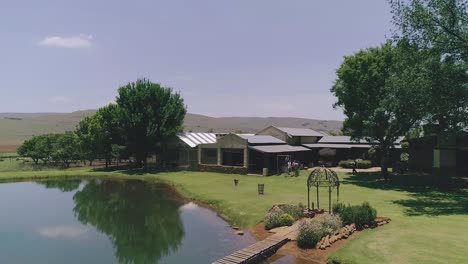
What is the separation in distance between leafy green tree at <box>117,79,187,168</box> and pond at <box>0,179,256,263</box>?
17259 millimetres

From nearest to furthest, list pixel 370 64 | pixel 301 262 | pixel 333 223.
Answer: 1. pixel 301 262
2. pixel 333 223
3. pixel 370 64

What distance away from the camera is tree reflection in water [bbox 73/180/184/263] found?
22211 mm

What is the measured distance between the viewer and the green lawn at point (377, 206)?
17.9 m

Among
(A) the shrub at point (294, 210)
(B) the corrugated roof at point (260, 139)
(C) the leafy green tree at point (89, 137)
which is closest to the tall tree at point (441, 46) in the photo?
(A) the shrub at point (294, 210)

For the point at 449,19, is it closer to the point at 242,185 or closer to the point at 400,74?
the point at 400,74

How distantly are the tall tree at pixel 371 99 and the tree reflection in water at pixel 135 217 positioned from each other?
74.8ft

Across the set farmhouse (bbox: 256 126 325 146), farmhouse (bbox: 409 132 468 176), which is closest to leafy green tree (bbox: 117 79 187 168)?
farmhouse (bbox: 256 126 325 146)

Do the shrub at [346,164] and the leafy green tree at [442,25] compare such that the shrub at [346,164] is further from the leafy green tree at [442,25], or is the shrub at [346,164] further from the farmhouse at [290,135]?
the leafy green tree at [442,25]

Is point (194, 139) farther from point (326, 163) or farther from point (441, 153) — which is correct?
point (441, 153)

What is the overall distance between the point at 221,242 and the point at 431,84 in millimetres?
21550

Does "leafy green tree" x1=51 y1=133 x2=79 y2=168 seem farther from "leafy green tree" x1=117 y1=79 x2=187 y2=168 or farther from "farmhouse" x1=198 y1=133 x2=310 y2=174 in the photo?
"farmhouse" x1=198 y1=133 x2=310 y2=174

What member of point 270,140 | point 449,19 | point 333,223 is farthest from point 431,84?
point 270,140

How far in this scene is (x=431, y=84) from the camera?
104 ft

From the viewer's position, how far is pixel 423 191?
36.4 metres
